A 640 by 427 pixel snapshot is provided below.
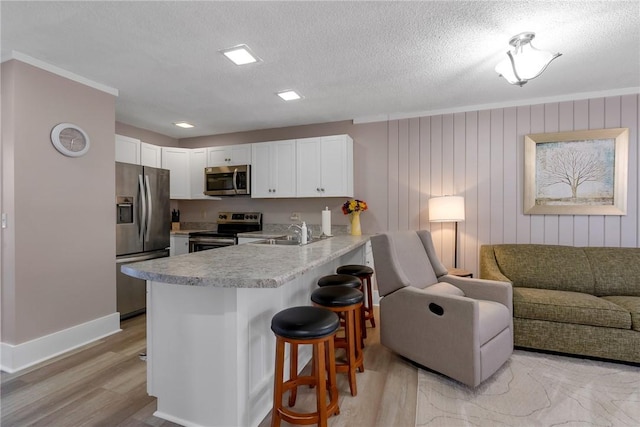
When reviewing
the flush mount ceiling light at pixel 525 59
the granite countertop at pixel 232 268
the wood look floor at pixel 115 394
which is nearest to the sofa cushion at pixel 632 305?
the wood look floor at pixel 115 394

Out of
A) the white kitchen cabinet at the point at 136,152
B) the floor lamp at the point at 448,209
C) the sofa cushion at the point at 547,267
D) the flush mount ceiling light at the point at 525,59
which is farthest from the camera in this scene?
the white kitchen cabinet at the point at 136,152

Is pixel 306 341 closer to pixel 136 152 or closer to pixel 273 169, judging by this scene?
pixel 273 169

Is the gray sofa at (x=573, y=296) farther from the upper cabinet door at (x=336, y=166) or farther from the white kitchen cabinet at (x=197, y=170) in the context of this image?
the white kitchen cabinet at (x=197, y=170)

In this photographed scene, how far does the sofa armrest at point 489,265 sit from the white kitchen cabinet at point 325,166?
1676mm

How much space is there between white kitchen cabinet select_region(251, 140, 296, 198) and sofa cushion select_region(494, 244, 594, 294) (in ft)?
8.58

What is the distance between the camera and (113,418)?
68.7 inches

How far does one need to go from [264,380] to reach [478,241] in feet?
9.56

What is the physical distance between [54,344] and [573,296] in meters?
4.37

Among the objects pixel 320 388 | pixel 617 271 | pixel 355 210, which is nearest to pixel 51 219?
pixel 320 388

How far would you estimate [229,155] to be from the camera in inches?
173

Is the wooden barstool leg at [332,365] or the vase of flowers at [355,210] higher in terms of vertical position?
the vase of flowers at [355,210]

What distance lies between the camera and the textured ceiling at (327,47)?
5.98ft

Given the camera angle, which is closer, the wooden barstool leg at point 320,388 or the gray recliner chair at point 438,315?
the wooden barstool leg at point 320,388

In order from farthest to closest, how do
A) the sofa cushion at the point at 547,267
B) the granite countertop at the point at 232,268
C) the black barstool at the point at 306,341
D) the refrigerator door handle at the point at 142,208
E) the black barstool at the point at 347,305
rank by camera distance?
the refrigerator door handle at the point at 142,208
the sofa cushion at the point at 547,267
the black barstool at the point at 347,305
the black barstool at the point at 306,341
the granite countertop at the point at 232,268
